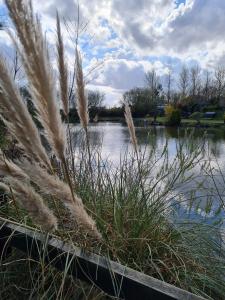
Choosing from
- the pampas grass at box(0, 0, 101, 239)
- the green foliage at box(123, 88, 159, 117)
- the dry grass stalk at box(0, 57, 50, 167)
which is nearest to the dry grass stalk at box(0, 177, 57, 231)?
the pampas grass at box(0, 0, 101, 239)

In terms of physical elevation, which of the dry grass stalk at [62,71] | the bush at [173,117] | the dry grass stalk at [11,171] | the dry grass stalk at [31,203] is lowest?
the bush at [173,117]

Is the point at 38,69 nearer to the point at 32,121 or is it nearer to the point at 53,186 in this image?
the point at 32,121

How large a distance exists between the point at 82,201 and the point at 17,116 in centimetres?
73

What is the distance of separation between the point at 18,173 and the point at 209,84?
54159 mm

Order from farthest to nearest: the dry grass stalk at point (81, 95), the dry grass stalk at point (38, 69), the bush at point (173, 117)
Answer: the bush at point (173, 117), the dry grass stalk at point (81, 95), the dry grass stalk at point (38, 69)

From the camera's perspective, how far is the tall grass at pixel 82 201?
2.96 ft

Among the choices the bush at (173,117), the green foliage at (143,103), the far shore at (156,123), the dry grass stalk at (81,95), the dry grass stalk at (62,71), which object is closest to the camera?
the dry grass stalk at (62,71)

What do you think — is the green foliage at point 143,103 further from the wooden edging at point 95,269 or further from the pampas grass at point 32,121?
the pampas grass at point 32,121

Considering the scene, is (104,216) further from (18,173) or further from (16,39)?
(16,39)

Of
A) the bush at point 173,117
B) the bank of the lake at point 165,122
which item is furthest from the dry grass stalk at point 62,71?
the bush at point 173,117

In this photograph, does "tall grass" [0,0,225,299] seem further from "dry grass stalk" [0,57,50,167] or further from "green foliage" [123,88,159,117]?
"green foliage" [123,88,159,117]

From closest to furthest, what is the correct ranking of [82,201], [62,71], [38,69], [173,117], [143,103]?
[38,69] < [62,71] < [82,201] < [143,103] < [173,117]

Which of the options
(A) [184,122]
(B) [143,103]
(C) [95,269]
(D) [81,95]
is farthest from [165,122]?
(C) [95,269]

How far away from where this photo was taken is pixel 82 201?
1548mm
